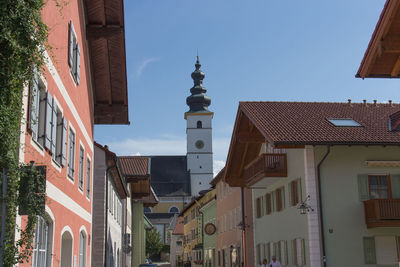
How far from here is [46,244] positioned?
11.4 m

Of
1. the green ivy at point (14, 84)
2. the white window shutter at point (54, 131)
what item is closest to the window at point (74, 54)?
Result: the white window shutter at point (54, 131)

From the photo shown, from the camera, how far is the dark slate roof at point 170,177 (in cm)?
10858

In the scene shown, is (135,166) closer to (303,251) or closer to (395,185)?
(303,251)

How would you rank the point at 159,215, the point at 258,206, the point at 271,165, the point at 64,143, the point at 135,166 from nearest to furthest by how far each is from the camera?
the point at 64,143 → the point at 271,165 → the point at 258,206 → the point at 135,166 → the point at 159,215

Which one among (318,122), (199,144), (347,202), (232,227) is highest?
(199,144)

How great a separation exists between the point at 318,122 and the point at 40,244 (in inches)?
631

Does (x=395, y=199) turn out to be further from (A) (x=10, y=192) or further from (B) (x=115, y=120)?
(A) (x=10, y=192)

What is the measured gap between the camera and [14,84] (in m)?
7.88

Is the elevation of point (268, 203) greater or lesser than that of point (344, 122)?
lesser

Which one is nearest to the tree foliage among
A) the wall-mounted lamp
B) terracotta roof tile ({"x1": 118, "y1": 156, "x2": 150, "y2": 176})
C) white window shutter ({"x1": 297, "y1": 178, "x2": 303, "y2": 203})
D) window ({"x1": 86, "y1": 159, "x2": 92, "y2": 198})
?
terracotta roof tile ({"x1": 118, "y1": 156, "x2": 150, "y2": 176})

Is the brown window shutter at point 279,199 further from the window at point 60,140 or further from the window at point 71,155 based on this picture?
the window at point 60,140

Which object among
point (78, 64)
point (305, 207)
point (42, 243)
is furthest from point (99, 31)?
point (305, 207)

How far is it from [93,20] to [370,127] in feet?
41.8

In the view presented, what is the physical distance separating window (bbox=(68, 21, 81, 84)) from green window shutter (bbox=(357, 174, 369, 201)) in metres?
12.5
